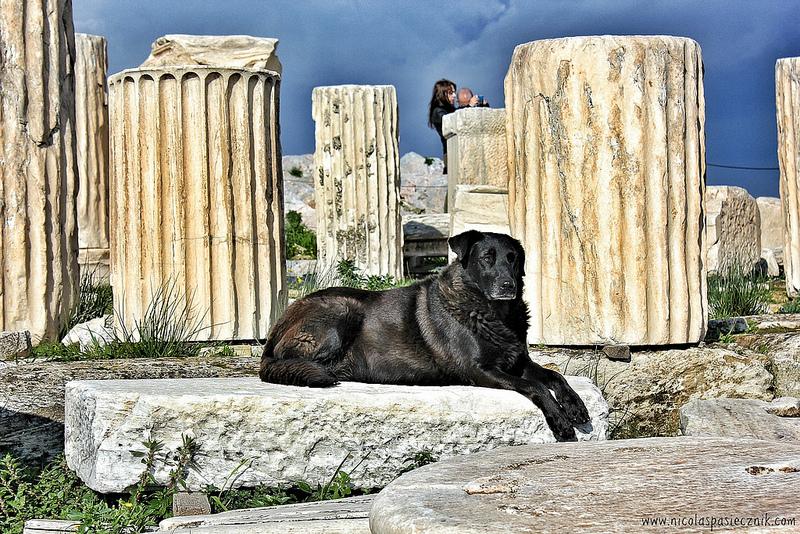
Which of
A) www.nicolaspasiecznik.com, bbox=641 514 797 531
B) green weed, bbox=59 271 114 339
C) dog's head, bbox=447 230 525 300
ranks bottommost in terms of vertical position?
www.nicolaspasiecznik.com, bbox=641 514 797 531

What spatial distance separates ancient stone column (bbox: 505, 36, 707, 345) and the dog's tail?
2081 mm

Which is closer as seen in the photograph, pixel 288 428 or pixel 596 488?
pixel 596 488

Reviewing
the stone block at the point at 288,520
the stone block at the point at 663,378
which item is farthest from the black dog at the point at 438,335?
the stone block at the point at 663,378

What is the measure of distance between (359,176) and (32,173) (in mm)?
7904

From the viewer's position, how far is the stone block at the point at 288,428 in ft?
14.0

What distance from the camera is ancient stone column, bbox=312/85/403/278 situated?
14.7 metres

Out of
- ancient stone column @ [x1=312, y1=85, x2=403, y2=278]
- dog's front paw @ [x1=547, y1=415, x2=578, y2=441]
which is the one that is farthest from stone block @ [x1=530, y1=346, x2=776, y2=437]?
ancient stone column @ [x1=312, y1=85, x2=403, y2=278]

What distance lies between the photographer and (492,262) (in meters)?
4.76

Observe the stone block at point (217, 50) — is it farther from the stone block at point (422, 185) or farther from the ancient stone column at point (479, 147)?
the stone block at point (422, 185)

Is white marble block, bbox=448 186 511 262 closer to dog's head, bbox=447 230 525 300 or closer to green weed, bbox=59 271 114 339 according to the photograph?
green weed, bbox=59 271 114 339

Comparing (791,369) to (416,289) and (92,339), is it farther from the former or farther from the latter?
(92,339)

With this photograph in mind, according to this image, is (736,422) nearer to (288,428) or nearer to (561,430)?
(561,430)

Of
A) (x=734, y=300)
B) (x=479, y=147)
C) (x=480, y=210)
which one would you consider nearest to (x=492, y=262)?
(x=734, y=300)

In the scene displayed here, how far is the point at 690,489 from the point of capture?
3.09 m
